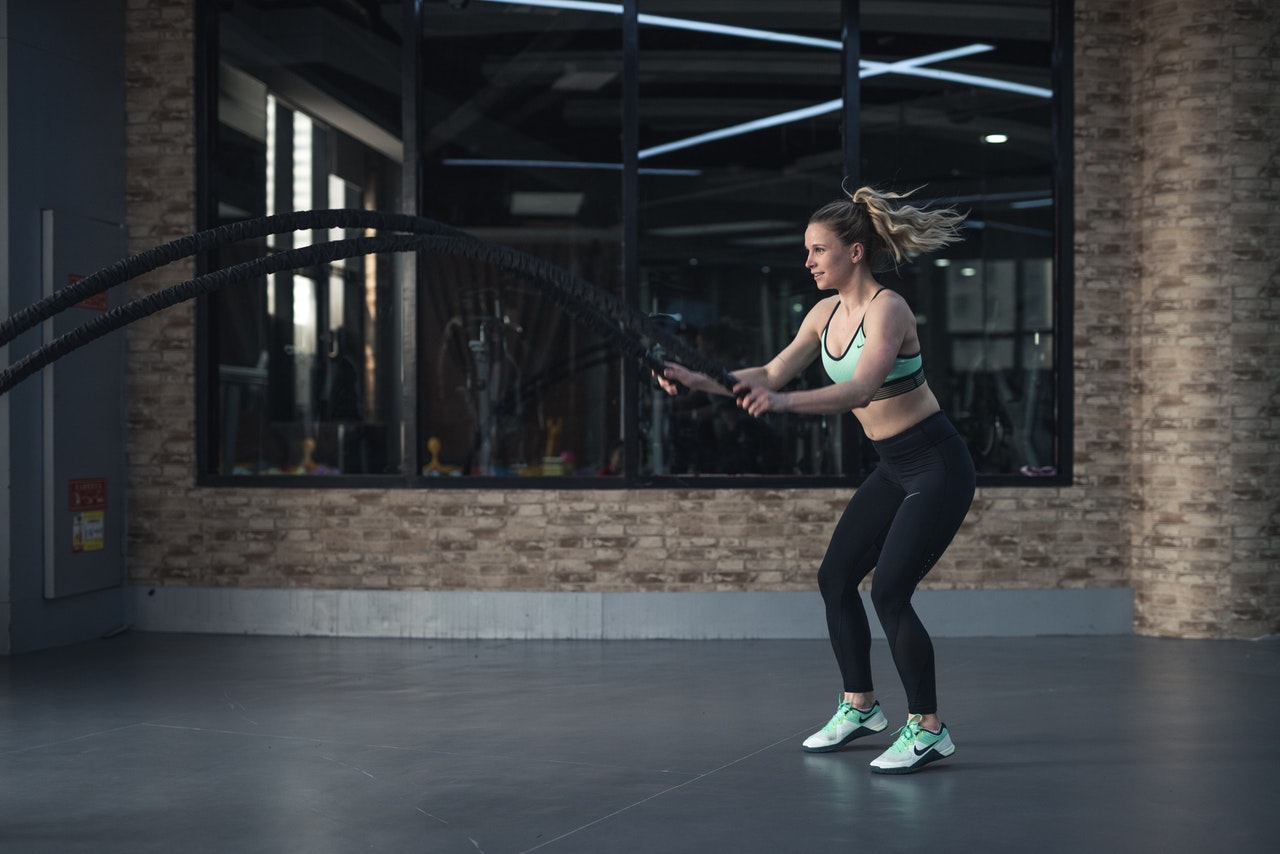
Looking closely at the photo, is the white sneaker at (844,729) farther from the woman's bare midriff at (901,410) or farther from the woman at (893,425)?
the woman's bare midriff at (901,410)

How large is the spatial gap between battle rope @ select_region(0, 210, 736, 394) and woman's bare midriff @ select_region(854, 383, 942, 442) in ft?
2.26

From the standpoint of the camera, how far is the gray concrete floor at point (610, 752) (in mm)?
3939

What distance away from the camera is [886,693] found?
620 centimetres

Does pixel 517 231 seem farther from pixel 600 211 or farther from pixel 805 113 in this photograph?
pixel 805 113

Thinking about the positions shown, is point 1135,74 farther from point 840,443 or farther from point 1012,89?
point 840,443

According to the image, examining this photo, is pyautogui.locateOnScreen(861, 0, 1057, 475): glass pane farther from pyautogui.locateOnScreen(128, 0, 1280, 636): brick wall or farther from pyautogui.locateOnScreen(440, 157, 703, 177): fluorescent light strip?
pyautogui.locateOnScreen(440, 157, 703, 177): fluorescent light strip

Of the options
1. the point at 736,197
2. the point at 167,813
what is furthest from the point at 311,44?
the point at 167,813

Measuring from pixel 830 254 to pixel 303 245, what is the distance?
460 centimetres

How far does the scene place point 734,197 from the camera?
8680mm

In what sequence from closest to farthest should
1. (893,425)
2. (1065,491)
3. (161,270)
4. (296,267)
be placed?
1. (296,267)
2. (893,425)
3. (1065,491)
4. (161,270)

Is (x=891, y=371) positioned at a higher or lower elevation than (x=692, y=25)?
lower

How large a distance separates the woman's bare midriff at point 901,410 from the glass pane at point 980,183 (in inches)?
146

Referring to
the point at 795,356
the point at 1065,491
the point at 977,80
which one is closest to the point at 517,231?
the point at 977,80

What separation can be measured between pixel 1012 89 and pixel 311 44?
4396 mm
